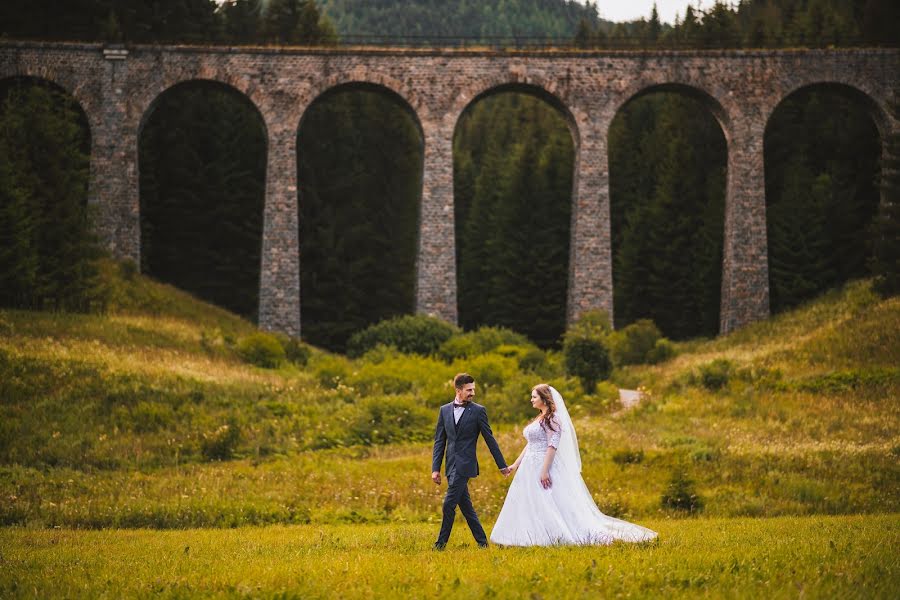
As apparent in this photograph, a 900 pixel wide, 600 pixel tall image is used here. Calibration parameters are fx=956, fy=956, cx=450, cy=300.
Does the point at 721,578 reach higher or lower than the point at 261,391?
higher

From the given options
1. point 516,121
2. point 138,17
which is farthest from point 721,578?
point 516,121

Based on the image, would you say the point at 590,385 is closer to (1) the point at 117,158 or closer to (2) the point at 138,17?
(1) the point at 117,158

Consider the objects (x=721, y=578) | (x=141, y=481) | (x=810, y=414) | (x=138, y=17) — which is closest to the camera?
(x=721, y=578)

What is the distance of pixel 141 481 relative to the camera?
15.9 meters

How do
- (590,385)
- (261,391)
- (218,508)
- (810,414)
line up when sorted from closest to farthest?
1. (218,508)
2. (810,414)
3. (261,391)
4. (590,385)

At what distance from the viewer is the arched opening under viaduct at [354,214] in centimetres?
4928

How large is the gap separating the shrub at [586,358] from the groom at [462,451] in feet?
57.4

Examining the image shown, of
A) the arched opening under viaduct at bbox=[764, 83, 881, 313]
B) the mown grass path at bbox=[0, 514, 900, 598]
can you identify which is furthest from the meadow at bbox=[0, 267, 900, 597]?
the arched opening under viaduct at bbox=[764, 83, 881, 313]

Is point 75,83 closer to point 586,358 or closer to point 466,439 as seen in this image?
point 586,358

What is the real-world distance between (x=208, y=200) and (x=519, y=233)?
16.4 metres

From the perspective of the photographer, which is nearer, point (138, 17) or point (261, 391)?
point (261, 391)

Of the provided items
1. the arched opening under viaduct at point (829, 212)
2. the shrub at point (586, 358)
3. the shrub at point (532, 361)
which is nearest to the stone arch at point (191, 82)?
the shrub at point (532, 361)

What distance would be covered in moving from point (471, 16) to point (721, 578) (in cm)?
12564

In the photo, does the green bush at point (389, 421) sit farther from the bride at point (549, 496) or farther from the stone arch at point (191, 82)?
the stone arch at point (191, 82)
